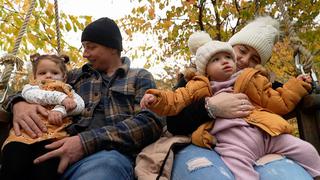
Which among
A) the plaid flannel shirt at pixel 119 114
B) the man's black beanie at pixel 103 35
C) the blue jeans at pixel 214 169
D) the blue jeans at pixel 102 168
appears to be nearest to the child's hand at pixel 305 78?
the blue jeans at pixel 214 169

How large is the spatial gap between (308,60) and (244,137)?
0.52 meters

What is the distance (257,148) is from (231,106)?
207mm

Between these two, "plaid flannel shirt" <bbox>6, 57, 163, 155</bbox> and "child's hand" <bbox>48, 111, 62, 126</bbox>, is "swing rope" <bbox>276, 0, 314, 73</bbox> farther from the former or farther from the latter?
"child's hand" <bbox>48, 111, 62, 126</bbox>

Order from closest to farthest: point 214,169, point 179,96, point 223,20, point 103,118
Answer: point 214,169
point 179,96
point 103,118
point 223,20

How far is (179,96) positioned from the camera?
1.59 m

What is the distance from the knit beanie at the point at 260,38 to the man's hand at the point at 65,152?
3.30ft

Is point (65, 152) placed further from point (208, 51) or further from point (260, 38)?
point (260, 38)

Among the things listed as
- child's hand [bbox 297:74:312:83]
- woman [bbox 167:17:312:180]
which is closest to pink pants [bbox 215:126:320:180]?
woman [bbox 167:17:312:180]

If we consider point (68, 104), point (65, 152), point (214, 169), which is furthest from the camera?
point (68, 104)

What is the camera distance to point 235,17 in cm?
448

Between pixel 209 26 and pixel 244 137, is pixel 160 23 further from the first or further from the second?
pixel 244 137

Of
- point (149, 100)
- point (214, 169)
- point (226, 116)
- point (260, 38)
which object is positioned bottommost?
point (214, 169)

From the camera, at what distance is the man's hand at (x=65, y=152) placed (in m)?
1.46

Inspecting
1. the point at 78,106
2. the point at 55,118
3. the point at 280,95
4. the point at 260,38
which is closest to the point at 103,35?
the point at 78,106
